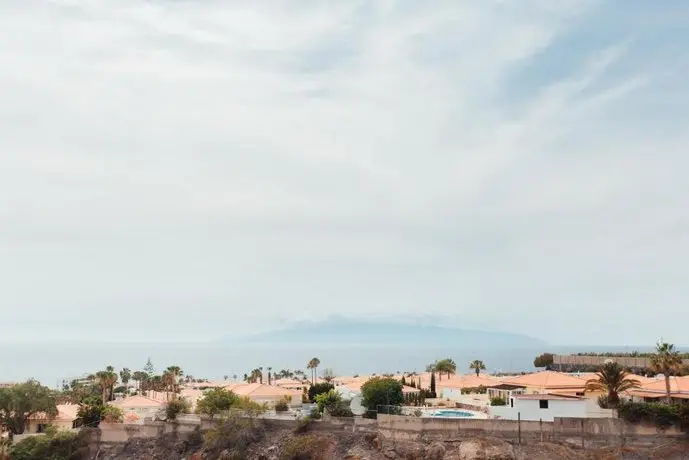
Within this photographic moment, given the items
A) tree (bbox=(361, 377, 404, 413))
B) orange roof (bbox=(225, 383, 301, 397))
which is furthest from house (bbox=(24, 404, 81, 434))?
tree (bbox=(361, 377, 404, 413))

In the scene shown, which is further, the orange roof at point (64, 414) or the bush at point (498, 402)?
the orange roof at point (64, 414)

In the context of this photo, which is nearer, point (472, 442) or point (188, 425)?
point (472, 442)

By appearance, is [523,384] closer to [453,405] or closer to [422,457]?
[453,405]

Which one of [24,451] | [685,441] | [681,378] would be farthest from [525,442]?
[24,451]

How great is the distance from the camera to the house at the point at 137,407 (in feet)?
159

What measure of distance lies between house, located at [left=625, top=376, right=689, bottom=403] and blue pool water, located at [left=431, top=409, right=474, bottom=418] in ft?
32.5

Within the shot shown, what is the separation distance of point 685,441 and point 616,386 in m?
4.45

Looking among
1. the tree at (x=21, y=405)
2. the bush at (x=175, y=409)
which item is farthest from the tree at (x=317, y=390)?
the tree at (x=21, y=405)

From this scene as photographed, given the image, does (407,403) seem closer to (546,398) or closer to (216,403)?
(546,398)

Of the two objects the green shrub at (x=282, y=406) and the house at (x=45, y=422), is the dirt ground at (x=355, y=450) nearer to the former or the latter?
the green shrub at (x=282, y=406)

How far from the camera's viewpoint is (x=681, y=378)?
43594mm

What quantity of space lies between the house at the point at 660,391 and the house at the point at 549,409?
3830mm

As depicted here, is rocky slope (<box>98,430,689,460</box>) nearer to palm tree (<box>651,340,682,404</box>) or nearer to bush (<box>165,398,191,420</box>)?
bush (<box>165,398,191,420</box>)

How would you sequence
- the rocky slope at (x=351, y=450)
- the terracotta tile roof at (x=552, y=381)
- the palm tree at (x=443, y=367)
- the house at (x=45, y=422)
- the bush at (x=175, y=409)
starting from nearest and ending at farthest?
the rocky slope at (x=351, y=450)
the bush at (x=175, y=409)
the terracotta tile roof at (x=552, y=381)
the house at (x=45, y=422)
the palm tree at (x=443, y=367)
